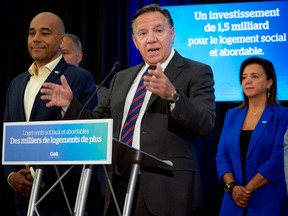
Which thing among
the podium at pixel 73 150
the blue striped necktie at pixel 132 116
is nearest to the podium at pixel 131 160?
the podium at pixel 73 150

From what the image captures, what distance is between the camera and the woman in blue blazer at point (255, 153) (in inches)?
151

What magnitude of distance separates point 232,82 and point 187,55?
0.53m

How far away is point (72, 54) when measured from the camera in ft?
16.2

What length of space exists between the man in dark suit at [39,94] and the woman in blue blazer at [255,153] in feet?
3.95

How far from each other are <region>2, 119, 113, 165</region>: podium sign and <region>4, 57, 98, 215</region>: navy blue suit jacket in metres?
0.90

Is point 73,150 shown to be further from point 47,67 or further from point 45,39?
point 45,39

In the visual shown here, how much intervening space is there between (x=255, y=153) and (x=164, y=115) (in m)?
1.50

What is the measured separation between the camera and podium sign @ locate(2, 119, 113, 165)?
2.03 metres

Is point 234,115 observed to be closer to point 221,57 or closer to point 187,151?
point 221,57

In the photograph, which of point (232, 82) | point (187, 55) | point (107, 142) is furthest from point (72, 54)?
point (107, 142)

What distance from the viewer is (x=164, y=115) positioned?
2605mm

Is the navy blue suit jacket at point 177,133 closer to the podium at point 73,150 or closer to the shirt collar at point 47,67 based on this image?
the podium at point 73,150

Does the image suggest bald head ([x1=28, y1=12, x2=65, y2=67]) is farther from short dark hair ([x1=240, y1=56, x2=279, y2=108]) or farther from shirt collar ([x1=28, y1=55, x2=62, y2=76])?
short dark hair ([x1=240, y1=56, x2=279, y2=108])

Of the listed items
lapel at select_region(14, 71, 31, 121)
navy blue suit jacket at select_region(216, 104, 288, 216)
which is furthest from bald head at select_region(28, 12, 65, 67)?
navy blue suit jacket at select_region(216, 104, 288, 216)
